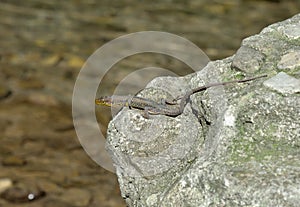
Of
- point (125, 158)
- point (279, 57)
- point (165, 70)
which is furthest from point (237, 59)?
point (165, 70)

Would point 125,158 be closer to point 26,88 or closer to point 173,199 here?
point 173,199

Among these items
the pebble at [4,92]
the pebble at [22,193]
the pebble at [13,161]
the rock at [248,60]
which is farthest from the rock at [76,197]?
the rock at [248,60]

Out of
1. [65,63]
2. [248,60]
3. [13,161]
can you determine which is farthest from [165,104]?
[65,63]

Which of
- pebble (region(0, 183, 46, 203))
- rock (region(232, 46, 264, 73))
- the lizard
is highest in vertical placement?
rock (region(232, 46, 264, 73))

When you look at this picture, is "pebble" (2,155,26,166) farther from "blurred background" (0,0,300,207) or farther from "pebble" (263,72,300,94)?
"pebble" (263,72,300,94)

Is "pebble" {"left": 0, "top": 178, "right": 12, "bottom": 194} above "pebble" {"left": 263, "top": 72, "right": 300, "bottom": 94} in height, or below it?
below

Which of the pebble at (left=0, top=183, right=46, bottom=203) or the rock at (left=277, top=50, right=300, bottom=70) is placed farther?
the pebble at (left=0, top=183, right=46, bottom=203)

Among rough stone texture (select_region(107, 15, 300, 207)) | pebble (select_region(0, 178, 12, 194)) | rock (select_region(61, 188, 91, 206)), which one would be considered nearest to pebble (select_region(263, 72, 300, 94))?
rough stone texture (select_region(107, 15, 300, 207))
